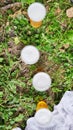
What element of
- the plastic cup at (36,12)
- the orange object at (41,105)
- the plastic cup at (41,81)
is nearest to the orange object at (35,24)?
the plastic cup at (36,12)

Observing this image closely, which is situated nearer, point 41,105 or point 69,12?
point 41,105

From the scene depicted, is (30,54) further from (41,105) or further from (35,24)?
(41,105)

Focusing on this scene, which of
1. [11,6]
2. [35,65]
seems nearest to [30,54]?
[35,65]

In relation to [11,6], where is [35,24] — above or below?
below

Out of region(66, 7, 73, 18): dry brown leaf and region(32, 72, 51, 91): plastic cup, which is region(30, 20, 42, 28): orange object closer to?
region(66, 7, 73, 18): dry brown leaf

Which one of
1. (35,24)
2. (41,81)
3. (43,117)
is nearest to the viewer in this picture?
(43,117)

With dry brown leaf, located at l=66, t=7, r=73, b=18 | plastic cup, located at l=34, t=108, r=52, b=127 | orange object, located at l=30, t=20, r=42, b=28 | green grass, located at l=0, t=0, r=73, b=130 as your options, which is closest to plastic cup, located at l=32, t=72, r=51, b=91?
green grass, located at l=0, t=0, r=73, b=130

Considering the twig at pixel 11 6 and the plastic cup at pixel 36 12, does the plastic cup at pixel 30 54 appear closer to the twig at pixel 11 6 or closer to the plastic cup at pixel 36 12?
the plastic cup at pixel 36 12
